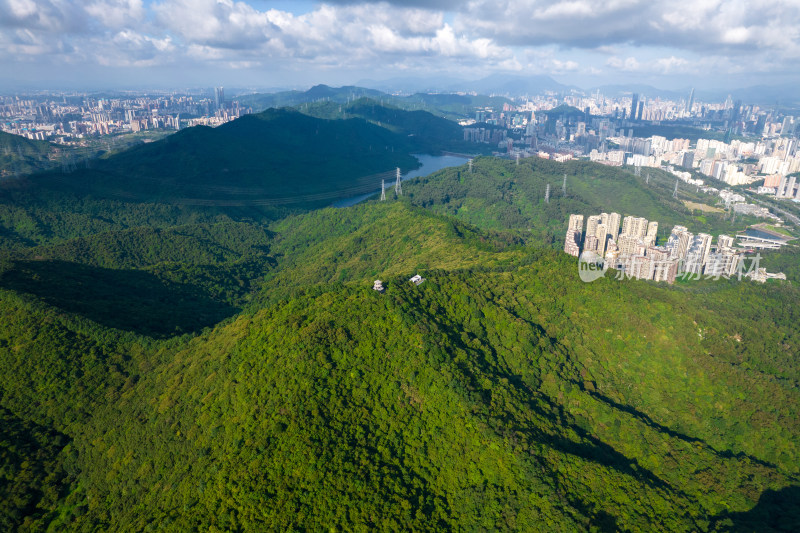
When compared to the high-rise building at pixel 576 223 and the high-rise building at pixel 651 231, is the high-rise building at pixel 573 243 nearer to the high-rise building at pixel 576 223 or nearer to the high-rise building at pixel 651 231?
the high-rise building at pixel 576 223

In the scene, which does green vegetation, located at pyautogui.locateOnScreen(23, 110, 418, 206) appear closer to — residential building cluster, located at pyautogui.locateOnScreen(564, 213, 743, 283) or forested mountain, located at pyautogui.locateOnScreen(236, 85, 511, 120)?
residential building cluster, located at pyautogui.locateOnScreen(564, 213, 743, 283)

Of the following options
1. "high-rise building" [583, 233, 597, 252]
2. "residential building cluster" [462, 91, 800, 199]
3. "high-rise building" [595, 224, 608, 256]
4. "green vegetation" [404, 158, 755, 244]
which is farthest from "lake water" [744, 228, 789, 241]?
"high-rise building" [583, 233, 597, 252]

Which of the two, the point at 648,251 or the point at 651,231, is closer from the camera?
the point at 648,251

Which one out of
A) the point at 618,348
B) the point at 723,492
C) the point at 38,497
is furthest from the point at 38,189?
the point at 723,492

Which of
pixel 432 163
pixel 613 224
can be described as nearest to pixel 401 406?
pixel 613 224

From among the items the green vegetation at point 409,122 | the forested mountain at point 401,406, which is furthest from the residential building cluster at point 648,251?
the green vegetation at point 409,122

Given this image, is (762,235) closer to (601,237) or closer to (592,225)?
(592,225)
